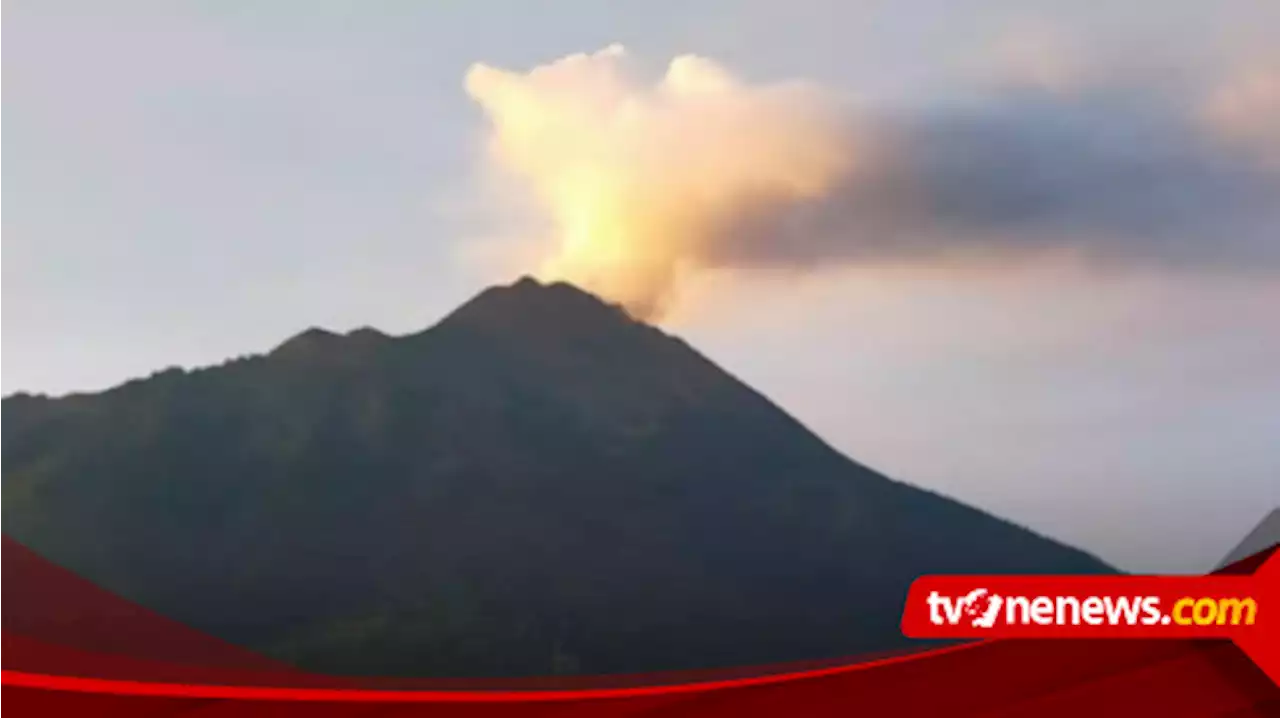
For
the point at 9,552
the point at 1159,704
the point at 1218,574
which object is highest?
the point at 9,552

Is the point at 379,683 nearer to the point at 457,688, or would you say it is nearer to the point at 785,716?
the point at 457,688

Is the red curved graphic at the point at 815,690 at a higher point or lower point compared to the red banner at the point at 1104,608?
lower

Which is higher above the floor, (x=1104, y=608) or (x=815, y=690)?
(x=1104, y=608)

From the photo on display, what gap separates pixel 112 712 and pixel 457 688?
6333 millimetres

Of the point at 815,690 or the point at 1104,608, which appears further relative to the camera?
the point at 1104,608

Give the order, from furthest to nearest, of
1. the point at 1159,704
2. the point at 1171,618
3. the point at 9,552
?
the point at 9,552 < the point at 1171,618 < the point at 1159,704

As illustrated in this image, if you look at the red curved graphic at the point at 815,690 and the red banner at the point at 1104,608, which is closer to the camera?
the red curved graphic at the point at 815,690

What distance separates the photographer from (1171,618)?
23.0m

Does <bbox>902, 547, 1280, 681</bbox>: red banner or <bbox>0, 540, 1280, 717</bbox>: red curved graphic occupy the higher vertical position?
<bbox>902, 547, 1280, 681</bbox>: red banner

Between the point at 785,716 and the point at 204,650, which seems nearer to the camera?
the point at 785,716

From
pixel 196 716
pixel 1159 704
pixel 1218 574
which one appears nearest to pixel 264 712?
pixel 196 716

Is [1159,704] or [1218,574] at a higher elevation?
[1218,574]

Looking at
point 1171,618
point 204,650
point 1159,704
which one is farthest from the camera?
point 204,650

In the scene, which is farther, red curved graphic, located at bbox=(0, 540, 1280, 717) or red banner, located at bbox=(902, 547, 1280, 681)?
red banner, located at bbox=(902, 547, 1280, 681)
